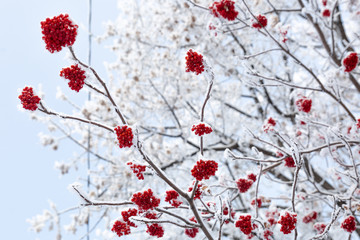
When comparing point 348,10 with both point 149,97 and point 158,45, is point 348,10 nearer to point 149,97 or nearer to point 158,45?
point 158,45

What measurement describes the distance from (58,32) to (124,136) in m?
0.60

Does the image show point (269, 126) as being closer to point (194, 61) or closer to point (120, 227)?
point (194, 61)

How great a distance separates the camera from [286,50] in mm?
2859

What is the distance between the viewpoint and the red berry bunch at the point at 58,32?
4.97 ft

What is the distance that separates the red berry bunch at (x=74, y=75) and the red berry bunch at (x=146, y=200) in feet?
2.26

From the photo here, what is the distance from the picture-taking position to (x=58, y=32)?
4.94ft

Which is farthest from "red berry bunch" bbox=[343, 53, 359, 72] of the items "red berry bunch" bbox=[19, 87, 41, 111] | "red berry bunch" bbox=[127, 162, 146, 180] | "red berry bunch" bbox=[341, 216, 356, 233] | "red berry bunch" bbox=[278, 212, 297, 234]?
"red berry bunch" bbox=[19, 87, 41, 111]

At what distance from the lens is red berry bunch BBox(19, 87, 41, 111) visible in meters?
1.65

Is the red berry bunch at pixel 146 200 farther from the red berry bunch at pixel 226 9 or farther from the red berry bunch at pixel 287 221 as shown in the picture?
the red berry bunch at pixel 226 9

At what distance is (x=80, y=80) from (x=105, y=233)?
5506 millimetres

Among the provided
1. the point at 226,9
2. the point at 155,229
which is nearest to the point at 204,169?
the point at 155,229

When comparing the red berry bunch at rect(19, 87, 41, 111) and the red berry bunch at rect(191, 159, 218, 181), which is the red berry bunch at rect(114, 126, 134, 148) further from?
the red berry bunch at rect(19, 87, 41, 111)

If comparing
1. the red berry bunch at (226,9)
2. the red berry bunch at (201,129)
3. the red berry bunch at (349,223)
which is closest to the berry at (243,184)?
the red berry bunch at (349,223)

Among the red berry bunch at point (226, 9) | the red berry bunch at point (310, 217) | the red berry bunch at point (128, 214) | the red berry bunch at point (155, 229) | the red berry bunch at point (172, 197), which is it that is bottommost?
the red berry bunch at point (155, 229)
